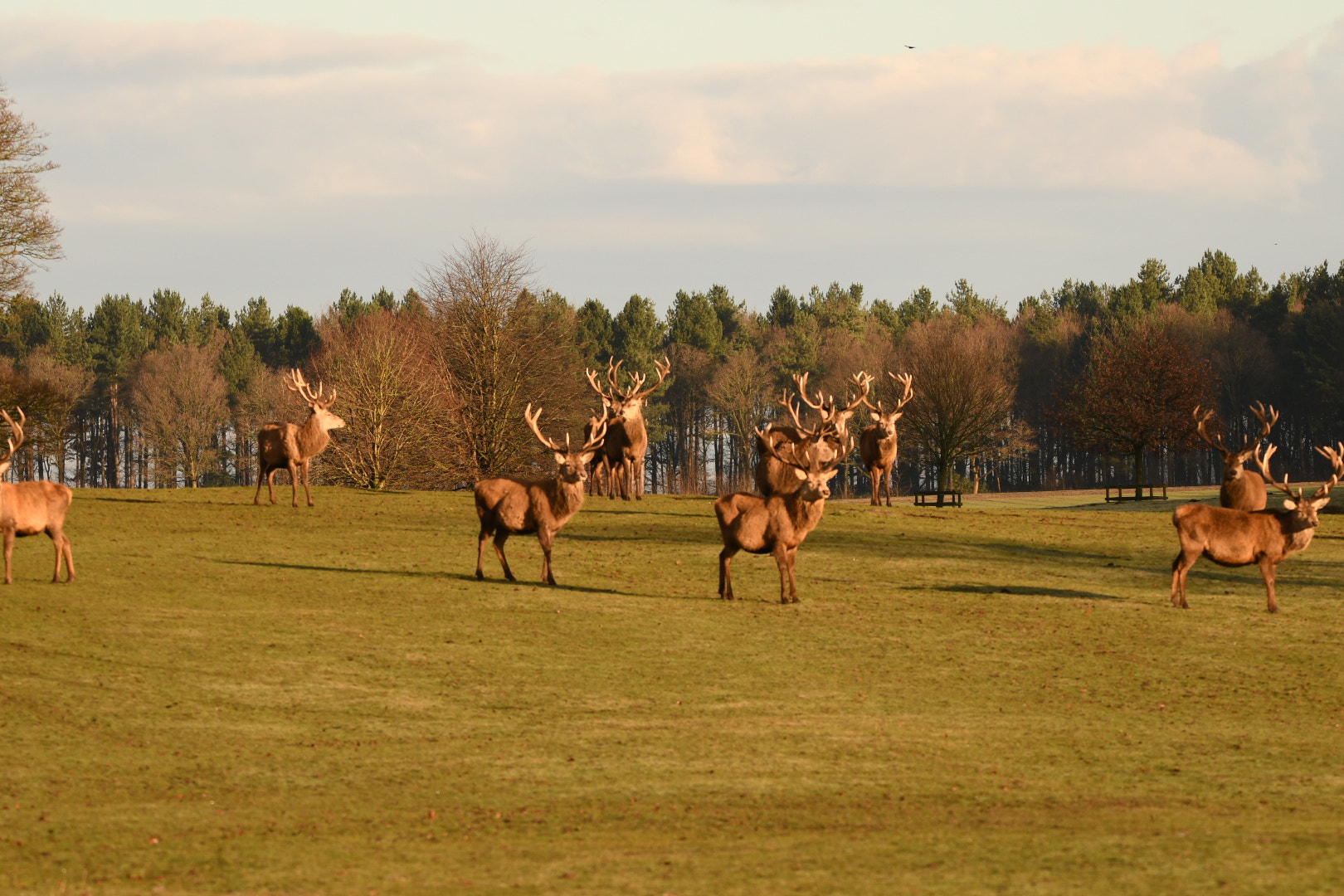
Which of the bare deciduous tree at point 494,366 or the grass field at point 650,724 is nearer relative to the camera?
the grass field at point 650,724

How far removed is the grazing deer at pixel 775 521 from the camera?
21.4 meters

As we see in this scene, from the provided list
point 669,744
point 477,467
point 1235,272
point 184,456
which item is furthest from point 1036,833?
point 1235,272

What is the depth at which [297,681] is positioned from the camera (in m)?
15.8

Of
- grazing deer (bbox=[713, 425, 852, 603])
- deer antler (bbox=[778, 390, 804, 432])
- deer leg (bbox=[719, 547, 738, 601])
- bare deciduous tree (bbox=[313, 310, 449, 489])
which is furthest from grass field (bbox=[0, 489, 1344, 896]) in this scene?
bare deciduous tree (bbox=[313, 310, 449, 489])

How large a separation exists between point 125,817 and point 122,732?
9.84 ft

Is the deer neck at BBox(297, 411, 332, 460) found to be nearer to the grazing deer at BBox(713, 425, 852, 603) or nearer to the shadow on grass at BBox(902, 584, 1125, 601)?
the grazing deer at BBox(713, 425, 852, 603)

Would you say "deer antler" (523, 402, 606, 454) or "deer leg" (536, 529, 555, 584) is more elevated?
"deer antler" (523, 402, 606, 454)

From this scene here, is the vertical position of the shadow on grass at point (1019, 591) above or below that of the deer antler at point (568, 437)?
below

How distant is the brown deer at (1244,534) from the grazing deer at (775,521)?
5.92m

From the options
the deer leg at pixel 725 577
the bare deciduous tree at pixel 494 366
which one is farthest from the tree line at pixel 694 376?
the deer leg at pixel 725 577

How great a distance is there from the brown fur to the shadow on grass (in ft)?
10.7

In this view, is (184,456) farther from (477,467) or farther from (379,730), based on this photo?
(379,730)

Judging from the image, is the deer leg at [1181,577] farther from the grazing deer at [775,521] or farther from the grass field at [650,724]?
the grazing deer at [775,521]

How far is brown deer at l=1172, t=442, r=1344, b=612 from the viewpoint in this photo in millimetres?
22078
